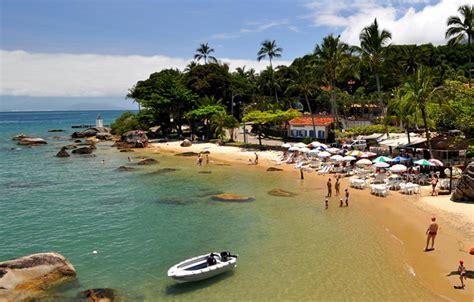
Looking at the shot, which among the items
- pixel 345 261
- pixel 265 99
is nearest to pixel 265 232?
pixel 345 261

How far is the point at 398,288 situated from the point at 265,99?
6277 centimetres

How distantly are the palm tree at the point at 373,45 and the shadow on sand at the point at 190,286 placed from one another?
141ft

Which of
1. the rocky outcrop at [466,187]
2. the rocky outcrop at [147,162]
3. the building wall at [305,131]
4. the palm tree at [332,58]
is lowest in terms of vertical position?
the rocky outcrop at [147,162]

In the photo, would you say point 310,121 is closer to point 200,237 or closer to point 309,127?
point 309,127

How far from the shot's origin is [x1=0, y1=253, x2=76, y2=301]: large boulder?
16.2 m

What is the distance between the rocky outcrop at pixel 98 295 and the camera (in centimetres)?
1598

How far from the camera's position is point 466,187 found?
2561 cm

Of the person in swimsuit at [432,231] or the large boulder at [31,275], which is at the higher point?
the person in swimsuit at [432,231]

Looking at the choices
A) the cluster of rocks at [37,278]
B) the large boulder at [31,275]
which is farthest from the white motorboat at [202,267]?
the large boulder at [31,275]

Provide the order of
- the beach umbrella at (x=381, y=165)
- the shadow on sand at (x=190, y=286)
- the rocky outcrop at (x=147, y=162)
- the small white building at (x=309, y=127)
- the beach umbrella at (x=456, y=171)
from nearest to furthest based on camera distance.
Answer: the shadow on sand at (x=190, y=286), the beach umbrella at (x=456, y=171), the beach umbrella at (x=381, y=165), the rocky outcrop at (x=147, y=162), the small white building at (x=309, y=127)

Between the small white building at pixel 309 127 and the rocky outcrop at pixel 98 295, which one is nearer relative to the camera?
the rocky outcrop at pixel 98 295

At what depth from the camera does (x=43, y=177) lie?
4369 centimetres

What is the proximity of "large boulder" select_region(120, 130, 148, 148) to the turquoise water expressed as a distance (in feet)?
86.3

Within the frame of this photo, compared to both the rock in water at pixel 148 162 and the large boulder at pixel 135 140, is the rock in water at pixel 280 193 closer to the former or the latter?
the rock in water at pixel 148 162
